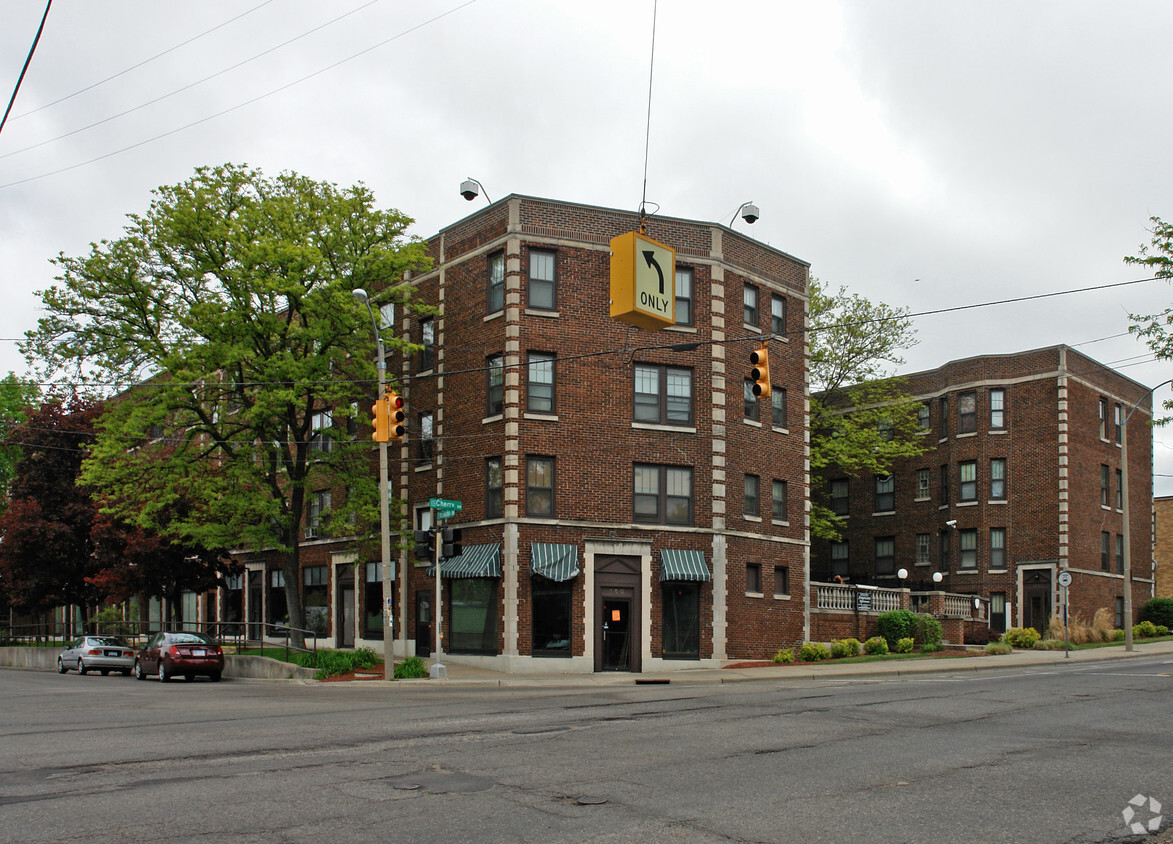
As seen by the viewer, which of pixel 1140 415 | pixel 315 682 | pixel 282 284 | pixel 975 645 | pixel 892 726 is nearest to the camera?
pixel 892 726

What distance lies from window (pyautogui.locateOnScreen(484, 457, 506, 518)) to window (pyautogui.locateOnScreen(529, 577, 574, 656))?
2.45 m

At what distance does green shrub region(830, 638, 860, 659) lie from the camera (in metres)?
33.6

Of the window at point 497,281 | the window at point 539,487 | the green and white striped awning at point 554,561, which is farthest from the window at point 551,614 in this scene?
the window at point 497,281

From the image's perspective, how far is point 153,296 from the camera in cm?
3078

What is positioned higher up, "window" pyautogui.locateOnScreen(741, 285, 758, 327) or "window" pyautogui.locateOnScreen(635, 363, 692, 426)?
"window" pyautogui.locateOnScreen(741, 285, 758, 327)

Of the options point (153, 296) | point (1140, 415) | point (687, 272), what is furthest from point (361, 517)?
point (1140, 415)

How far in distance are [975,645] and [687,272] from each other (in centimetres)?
1886

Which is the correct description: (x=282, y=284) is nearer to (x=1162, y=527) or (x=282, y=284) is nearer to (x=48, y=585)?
(x=48, y=585)

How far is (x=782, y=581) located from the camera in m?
34.4

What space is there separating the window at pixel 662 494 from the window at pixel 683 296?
4.76 metres

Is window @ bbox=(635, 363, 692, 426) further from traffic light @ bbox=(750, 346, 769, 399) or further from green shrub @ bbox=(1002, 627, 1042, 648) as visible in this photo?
green shrub @ bbox=(1002, 627, 1042, 648)

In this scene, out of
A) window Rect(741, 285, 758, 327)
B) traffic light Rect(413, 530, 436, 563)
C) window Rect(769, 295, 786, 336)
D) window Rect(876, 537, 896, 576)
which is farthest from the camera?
window Rect(876, 537, 896, 576)

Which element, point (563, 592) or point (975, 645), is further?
point (975, 645)

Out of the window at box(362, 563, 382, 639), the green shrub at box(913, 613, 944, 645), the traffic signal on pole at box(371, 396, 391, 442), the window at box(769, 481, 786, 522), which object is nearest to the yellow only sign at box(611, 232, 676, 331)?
the traffic signal on pole at box(371, 396, 391, 442)
